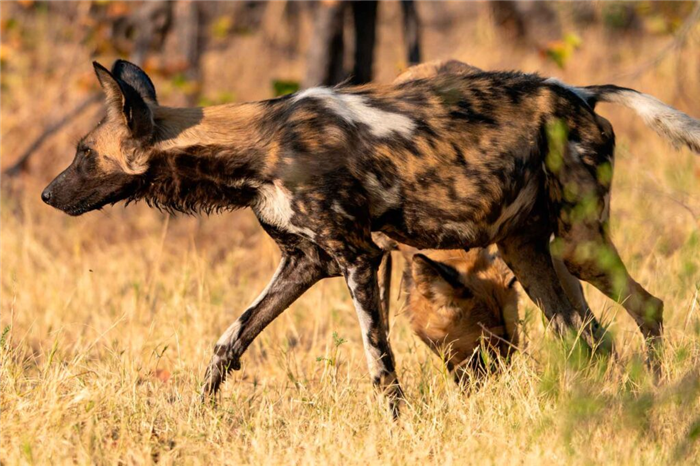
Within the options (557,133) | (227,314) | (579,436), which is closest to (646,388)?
(579,436)

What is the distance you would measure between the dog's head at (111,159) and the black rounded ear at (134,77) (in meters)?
0.13

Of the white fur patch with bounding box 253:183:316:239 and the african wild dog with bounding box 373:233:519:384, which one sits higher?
the white fur patch with bounding box 253:183:316:239

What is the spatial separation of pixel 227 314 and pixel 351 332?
70 cm

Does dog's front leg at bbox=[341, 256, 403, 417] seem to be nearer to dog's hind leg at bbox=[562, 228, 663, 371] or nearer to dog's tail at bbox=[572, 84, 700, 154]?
dog's hind leg at bbox=[562, 228, 663, 371]

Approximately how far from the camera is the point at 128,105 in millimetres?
3680

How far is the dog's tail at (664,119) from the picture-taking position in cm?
395

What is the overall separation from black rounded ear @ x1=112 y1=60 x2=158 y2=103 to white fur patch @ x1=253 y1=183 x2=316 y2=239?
0.69 m

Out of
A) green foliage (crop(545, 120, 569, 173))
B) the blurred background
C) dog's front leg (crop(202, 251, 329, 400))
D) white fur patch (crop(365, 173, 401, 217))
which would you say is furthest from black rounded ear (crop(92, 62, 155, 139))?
the blurred background

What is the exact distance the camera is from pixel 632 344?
14.6ft

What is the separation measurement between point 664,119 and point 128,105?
209 centimetres

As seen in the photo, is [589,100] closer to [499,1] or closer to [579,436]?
[579,436]

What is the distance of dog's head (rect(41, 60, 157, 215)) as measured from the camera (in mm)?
3732

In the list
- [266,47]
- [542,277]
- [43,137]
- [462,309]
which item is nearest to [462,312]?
[462,309]

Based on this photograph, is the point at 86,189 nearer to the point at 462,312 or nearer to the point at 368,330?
the point at 368,330
